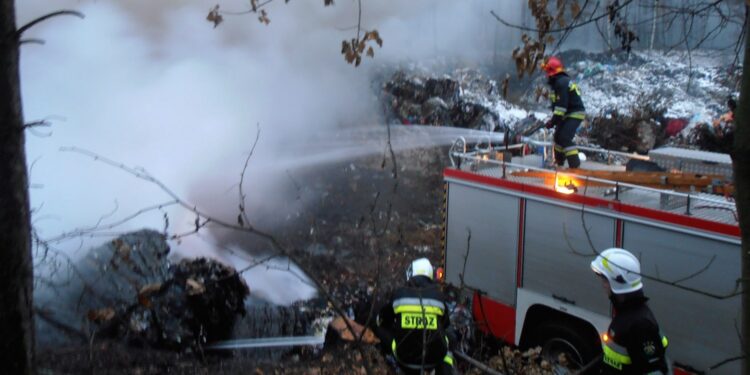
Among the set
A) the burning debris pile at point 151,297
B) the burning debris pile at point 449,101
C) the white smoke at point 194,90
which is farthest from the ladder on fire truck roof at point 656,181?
the burning debris pile at point 449,101

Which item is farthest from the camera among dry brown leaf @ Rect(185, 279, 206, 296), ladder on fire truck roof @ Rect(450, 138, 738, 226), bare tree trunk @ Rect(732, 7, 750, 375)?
dry brown leaf @ Rect(185, 279, 206, 296)

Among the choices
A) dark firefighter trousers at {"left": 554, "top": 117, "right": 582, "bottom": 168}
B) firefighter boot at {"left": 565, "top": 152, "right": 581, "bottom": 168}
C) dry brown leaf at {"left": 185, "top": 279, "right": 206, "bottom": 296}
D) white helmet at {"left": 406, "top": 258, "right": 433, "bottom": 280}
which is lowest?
dry brown leaf at {"left": 185, "top": 279, "right": 206, "bottom": 296}

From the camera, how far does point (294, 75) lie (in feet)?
36.6

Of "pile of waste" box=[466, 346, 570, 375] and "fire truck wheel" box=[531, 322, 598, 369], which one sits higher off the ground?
"fire truck wheel" box=[531, 322, 598, 369]

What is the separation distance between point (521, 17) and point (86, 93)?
25.1 feet

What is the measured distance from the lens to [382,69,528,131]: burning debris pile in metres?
11.2

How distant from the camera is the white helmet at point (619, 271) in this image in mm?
2938

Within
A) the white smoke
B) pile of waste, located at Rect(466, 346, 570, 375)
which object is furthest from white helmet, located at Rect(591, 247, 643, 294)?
the white smoke

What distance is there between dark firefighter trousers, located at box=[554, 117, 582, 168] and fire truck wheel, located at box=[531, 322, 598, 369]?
4.86 feet

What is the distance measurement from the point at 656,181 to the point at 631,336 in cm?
195

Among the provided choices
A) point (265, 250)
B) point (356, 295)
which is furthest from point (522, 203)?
point (265, 250)

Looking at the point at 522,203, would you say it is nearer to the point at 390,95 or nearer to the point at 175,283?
the point at 175,283

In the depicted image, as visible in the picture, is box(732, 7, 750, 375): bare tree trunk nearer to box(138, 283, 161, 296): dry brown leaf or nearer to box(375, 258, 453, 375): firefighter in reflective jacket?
box(375, 258, 453, 375): firefighter in reflective jacket

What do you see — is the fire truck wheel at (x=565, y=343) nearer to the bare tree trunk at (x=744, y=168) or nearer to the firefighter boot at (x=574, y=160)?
the firefighter boot at (x=574, y=160)
